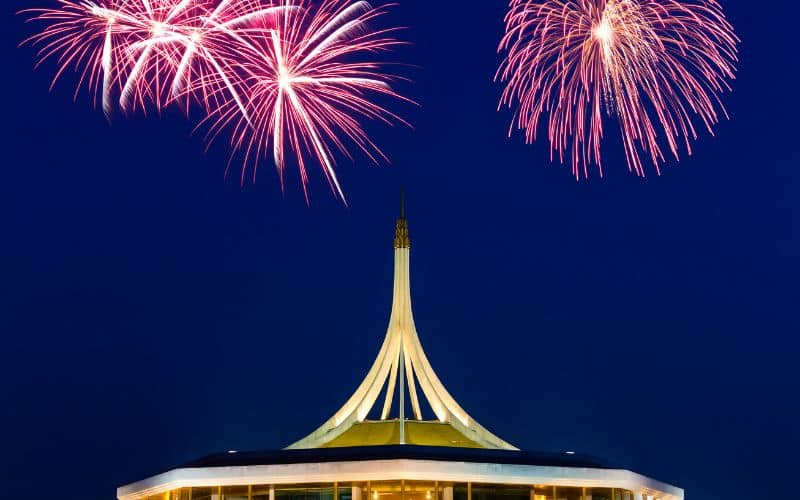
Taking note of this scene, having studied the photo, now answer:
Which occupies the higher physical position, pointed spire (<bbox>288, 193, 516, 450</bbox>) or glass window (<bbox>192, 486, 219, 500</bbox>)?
pointed spire (<bbox>288, 193, 516, 450</bbox>)

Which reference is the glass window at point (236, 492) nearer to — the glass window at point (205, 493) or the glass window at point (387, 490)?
the glass window at point (205, 493)

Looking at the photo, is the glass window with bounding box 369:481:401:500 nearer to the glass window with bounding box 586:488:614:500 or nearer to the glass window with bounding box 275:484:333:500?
the glass window with bounding box 275:484:333:500

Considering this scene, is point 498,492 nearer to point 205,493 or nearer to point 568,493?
point 568,493

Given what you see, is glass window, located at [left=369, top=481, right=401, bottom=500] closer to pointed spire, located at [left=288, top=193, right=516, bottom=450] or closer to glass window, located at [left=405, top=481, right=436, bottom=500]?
glass window, located at [left=405, top=481, right=436, bottom=500]

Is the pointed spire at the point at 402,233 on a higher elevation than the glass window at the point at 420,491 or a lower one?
higher

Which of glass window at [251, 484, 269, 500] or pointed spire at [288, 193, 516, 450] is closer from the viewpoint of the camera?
glass window at [251, 484, 269, 500]

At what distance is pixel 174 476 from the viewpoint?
130ft

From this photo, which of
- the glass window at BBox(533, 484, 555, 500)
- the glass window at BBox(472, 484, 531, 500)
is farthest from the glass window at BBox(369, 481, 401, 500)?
the glass window at BBox(533, 484, 555, 500)

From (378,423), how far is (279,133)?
71.7 feet

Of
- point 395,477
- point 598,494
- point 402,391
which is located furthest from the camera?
point 402,391

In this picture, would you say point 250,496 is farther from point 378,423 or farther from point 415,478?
point 378,423

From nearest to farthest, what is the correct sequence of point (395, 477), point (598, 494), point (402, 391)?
1. point (395, 477)
2. point (598, 494)
3. point (402, 391)

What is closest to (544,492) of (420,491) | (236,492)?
(420,491)

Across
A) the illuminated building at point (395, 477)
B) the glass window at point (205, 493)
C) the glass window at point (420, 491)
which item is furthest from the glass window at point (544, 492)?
the glass window at point (205, 493)
